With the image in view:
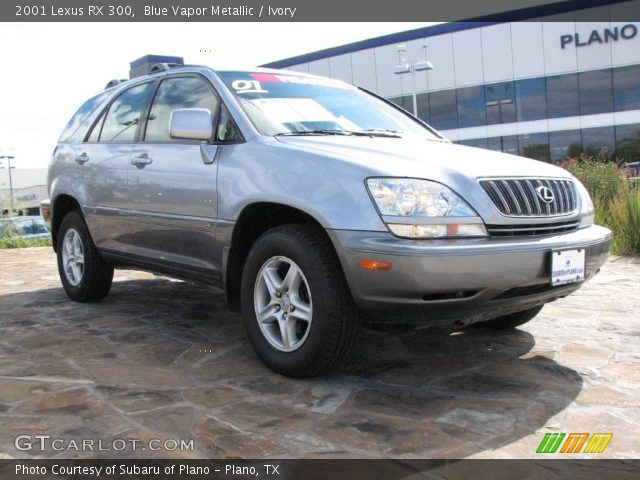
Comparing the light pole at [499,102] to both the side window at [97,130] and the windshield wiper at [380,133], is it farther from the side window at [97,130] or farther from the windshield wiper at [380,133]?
the windshield wiper at [380,133]

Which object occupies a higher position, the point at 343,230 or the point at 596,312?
the point at 343,230

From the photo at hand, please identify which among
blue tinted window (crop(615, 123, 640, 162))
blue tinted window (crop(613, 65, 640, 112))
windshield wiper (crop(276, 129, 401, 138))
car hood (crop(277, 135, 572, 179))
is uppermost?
blue tinted window (crop(613, 65, 640, 112))

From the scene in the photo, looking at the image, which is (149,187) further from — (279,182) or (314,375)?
(314,375)

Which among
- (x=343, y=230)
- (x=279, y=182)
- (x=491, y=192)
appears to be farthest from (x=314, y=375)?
(x=491, y=192)

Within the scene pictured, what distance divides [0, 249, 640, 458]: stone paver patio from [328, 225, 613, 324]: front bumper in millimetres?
465

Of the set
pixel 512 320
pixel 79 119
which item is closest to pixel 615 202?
pixel 512 320

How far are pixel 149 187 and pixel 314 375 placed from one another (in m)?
1.79

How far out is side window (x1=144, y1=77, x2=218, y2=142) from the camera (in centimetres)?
395

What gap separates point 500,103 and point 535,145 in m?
2.92

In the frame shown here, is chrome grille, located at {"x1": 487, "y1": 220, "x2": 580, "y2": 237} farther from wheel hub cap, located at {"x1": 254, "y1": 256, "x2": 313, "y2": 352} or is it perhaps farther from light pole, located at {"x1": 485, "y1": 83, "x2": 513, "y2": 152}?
light pole, located at {"x1": 485, "y1": 83, "x2": 513, "y2": 152}

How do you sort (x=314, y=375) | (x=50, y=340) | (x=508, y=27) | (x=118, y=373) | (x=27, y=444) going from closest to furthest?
(x=27, y=444) < (x=314, y=375) < (x=118, y=373) < (x=50, y=340) < (x=508, y=27)

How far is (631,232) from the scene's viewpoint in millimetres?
7656

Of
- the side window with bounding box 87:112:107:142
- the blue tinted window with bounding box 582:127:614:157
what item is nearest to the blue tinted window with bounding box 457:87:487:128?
the blue tinted window with bounding box 582:127:614:157

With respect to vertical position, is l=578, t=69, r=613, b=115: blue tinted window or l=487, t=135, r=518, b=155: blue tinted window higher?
l=578, t=69, r=613, b=115: blue tinted window
